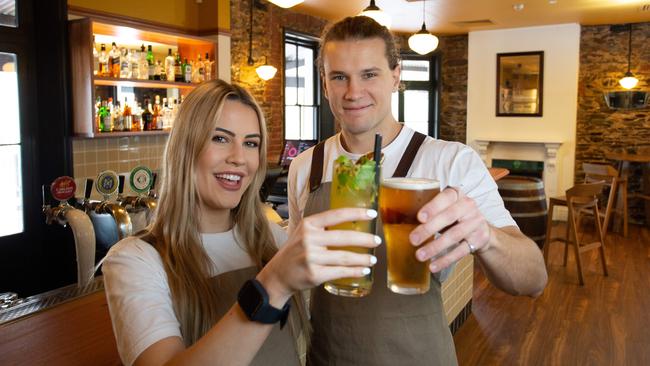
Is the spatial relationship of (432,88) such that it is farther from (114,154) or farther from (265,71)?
(114,154)

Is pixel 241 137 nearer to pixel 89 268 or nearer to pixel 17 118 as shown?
pixel 89 268

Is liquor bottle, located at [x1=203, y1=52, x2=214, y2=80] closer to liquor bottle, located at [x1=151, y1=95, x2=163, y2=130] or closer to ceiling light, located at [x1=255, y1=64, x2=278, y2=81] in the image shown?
liquor bottle, located at [x1=151, y1=95, x2=163, y2=130]

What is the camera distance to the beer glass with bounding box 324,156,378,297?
96 cm

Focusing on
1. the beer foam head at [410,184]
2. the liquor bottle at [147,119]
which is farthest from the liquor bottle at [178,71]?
the beer foam head at [410,184]

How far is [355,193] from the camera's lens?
969mm

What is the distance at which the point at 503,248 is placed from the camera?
1161 millimetres

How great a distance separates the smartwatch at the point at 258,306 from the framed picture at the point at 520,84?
9.23m

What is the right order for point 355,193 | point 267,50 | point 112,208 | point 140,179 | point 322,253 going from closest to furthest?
point 322,253
point 355,193
point 112,208
point 140,179
point 267,50

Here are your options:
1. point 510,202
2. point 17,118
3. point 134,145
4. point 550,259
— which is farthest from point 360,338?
point 550,259

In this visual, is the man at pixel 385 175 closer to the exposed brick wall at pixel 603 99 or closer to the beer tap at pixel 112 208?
the beer tap at pixel 112 208

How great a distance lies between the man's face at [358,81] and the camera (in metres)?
1.58

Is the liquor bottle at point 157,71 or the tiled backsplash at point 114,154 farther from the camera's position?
the liquor bottle at point 157,71

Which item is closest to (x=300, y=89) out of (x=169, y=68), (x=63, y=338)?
(x=169, y=68)

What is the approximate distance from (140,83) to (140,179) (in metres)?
2.41
